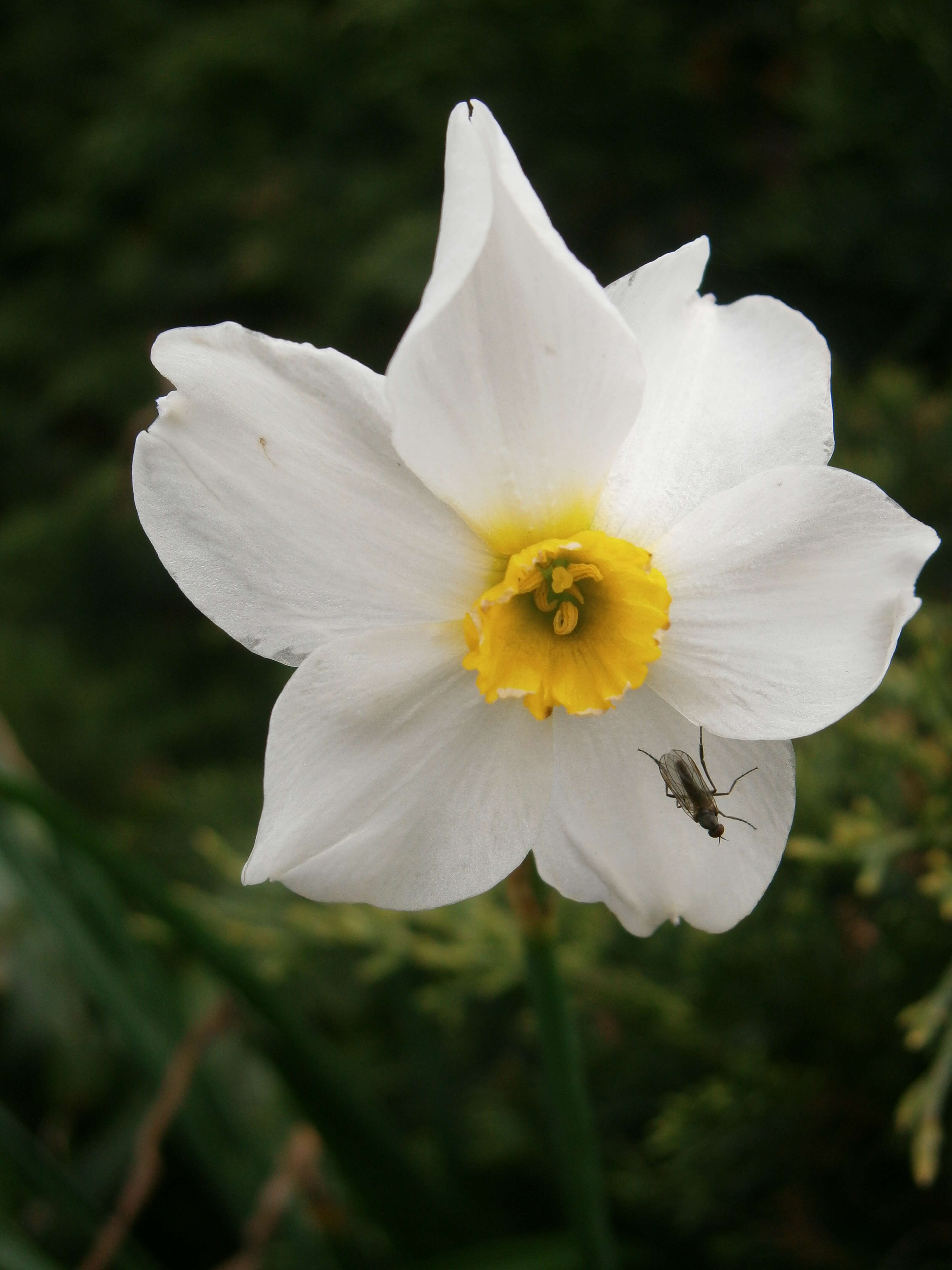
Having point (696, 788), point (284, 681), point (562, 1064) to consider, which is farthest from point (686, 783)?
point (284, 681)

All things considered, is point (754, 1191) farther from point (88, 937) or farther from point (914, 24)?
point (914, 24)

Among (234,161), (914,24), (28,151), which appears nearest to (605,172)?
(914,24)

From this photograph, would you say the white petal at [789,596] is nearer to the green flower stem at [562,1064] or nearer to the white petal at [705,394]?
the white petal at [705,394]

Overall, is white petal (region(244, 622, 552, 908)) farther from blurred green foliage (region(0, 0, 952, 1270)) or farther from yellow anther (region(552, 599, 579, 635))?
blurred green foliage (region(0, 0, 952, 1270))

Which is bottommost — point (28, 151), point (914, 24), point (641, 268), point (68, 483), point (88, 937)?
point (88, 937)

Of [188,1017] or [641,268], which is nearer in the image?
[641,268]

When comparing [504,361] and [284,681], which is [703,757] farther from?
[284,681]

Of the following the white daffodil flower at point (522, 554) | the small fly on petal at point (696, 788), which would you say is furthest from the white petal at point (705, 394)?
the small fly on petal at point (696, 788)
